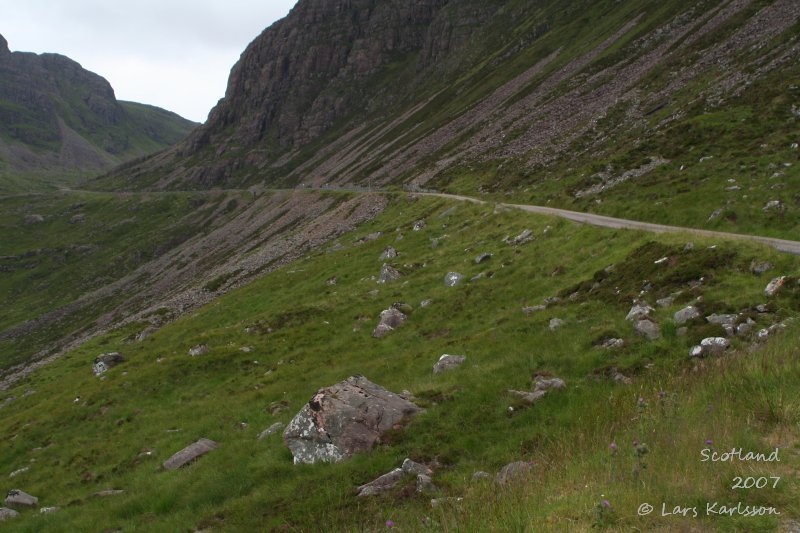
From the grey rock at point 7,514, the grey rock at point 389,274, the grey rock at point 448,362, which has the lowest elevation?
the grey rock at point 448,362

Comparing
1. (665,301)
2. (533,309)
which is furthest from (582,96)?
(665,301)

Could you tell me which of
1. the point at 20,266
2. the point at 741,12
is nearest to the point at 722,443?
the point at 741,12

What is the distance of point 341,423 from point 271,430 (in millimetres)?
4174

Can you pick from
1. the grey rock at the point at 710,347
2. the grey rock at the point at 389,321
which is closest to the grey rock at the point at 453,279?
the grey rock at the point at 389,321

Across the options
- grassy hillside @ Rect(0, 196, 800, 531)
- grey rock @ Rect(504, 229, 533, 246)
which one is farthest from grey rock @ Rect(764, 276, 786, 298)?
grey rock @ Rect(504, 229, 533, 246)

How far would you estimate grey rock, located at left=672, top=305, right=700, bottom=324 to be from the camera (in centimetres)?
1373

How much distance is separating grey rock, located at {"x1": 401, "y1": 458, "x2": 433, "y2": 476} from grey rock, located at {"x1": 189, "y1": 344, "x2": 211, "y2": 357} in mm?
21757

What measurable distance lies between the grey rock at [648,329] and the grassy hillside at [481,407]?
0.86 feet

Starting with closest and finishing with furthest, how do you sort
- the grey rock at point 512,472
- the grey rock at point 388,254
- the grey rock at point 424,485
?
1. the grey rock at point 512,472
2. the grey rock at point 424,485
3. the grey rock at point 388,254

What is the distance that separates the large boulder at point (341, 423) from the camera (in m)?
12.7

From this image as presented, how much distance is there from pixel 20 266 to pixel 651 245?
192180mm

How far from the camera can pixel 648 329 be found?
551 inches

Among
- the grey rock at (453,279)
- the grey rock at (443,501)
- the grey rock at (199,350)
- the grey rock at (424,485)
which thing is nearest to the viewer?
the grey rock at (443,501)

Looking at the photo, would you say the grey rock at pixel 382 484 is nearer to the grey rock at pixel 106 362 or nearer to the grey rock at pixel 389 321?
the grey rock at pixel 389 321
